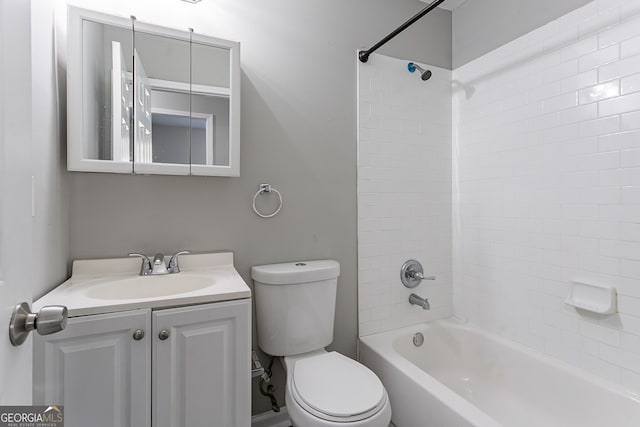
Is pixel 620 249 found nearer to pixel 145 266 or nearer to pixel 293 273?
pixel 293 273

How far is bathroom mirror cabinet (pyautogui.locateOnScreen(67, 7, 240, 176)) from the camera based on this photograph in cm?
136

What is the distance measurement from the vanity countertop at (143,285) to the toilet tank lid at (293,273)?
0.15 meters

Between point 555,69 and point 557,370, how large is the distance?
60.2 inches

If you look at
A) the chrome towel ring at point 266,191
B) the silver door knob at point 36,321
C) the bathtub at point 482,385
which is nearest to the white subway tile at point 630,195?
the bathtub at point 482,385

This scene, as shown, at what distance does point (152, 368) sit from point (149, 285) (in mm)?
420

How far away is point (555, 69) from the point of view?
66.3 inches

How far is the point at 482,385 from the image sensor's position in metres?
1.94

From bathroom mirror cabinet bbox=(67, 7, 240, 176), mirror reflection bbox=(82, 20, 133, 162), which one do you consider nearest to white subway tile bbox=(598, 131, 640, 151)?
bathroom mirror cabinet bbox=(67, 7, 240, 176)

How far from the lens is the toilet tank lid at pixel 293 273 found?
5.28 ft

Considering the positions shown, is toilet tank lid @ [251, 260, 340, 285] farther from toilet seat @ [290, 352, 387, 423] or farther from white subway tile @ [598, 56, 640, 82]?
white subway tile @ [598, 56, 640, 82]

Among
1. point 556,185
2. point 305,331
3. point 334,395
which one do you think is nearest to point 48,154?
point 305,331

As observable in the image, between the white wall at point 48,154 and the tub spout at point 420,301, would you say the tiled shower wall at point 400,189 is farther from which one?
the white wall at point 48,154

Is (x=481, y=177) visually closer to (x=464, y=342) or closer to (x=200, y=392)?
(x=464, y=342)

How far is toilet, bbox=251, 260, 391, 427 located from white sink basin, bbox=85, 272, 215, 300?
0.30m
